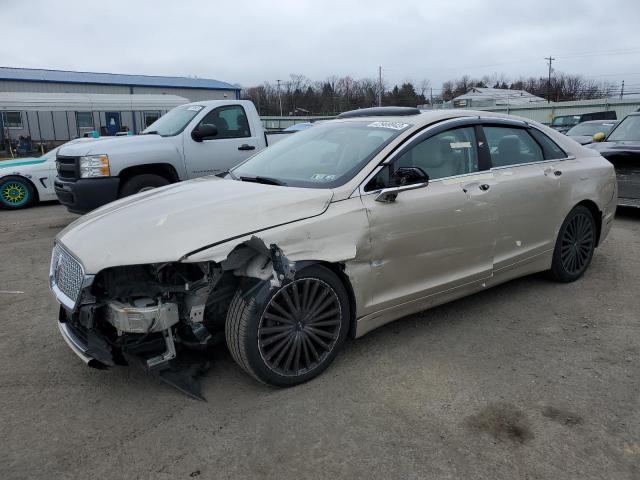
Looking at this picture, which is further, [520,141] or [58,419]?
[520,141]

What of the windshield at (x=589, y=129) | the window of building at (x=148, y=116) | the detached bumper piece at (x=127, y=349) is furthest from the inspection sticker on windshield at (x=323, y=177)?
the window of building at (x=148, y=116)

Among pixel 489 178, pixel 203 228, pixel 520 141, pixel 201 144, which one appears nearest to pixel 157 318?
pixel 203 228

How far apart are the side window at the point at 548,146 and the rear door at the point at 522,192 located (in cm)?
1

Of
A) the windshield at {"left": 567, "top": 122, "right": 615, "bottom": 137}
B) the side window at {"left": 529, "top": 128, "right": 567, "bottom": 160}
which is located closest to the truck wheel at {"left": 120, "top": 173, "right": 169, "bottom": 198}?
the side window at {"left": 529, "top": 128, "right": 567, "bottom": 160}

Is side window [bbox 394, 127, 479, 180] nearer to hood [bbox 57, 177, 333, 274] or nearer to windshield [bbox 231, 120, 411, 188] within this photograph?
windshield [bbox 231, 120, 411, 188]

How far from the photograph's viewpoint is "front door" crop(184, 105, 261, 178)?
7.85 meters

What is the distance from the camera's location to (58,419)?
9.49 ft

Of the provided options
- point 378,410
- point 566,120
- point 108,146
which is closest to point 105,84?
point 566,120

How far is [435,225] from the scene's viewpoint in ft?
11.9

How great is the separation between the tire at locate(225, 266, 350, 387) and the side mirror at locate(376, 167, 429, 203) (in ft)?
2.14

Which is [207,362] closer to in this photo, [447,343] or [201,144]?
[447,343]

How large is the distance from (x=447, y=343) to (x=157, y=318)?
2.10 m

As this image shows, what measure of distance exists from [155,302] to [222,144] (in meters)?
5.61

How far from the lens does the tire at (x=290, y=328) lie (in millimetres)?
2951
